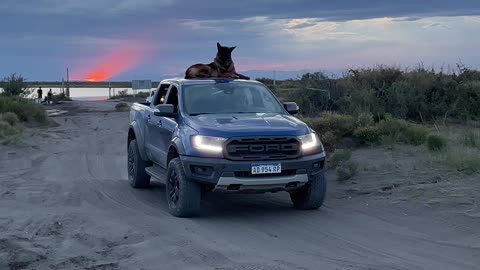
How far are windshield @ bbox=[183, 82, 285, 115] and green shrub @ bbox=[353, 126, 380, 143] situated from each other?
4.72m

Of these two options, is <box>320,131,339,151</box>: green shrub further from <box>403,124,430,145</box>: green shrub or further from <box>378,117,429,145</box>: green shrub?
<box>403,124,430,145</box>: green shrub

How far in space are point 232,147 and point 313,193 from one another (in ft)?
5.09

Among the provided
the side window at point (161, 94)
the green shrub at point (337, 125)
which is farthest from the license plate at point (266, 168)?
the green shrub at point (337, 125)

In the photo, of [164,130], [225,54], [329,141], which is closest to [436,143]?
[329,141]

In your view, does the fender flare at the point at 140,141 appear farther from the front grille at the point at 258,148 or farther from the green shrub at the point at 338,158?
the green shrub at the point at 338,158

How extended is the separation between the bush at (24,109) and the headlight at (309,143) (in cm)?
2062

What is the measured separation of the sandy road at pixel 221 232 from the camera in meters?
7.48

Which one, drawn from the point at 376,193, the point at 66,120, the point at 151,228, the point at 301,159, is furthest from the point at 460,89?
the point at 66,120

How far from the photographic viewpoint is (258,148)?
9391 millimetres

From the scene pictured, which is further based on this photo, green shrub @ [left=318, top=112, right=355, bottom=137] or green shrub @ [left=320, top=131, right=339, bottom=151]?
green shrub @ [left=318, top=112, right=355, bottom=137]

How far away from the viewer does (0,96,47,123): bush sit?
28.3 metres

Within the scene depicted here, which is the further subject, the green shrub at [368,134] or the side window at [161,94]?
the green shrub at [368,134]

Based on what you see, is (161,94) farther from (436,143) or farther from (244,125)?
(436,143)

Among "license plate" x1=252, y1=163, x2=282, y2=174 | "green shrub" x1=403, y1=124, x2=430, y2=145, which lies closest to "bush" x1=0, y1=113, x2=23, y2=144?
"green shrub" x1=403, y1=124, x2=430, y2=145
